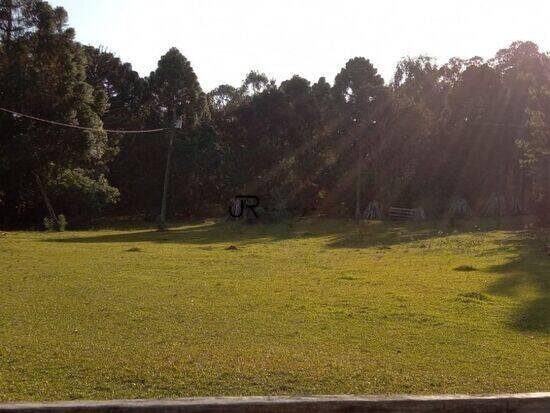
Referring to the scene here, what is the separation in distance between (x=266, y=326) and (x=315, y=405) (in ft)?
11.8

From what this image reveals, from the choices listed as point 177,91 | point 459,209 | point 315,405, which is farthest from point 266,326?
point 177,91

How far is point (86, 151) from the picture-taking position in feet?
104

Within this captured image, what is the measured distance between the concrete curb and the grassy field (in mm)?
669

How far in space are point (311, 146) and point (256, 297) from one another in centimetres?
3198

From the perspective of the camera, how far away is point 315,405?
450 centimetres

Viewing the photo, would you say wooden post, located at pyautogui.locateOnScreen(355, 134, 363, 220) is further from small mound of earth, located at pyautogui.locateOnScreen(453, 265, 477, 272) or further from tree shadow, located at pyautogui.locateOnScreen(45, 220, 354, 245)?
small mound of earth, located at pyautogui.locateOnScreen(453, 265, 477, 272)

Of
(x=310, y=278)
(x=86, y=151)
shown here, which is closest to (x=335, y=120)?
(x=86, y=151)

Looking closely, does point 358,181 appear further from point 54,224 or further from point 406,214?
point 54,224

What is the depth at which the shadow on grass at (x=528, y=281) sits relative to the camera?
8.85 meters

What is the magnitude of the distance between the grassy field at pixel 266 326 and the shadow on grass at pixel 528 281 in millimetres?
52

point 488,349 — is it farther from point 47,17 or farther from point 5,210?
point 5,210

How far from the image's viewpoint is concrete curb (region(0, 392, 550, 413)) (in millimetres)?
4355

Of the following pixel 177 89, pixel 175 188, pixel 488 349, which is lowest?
pixel 488 349

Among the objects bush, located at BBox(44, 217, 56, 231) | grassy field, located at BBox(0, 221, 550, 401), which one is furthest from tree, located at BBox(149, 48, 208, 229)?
grassy field, located at BBox(0, 221, 550, 401)
